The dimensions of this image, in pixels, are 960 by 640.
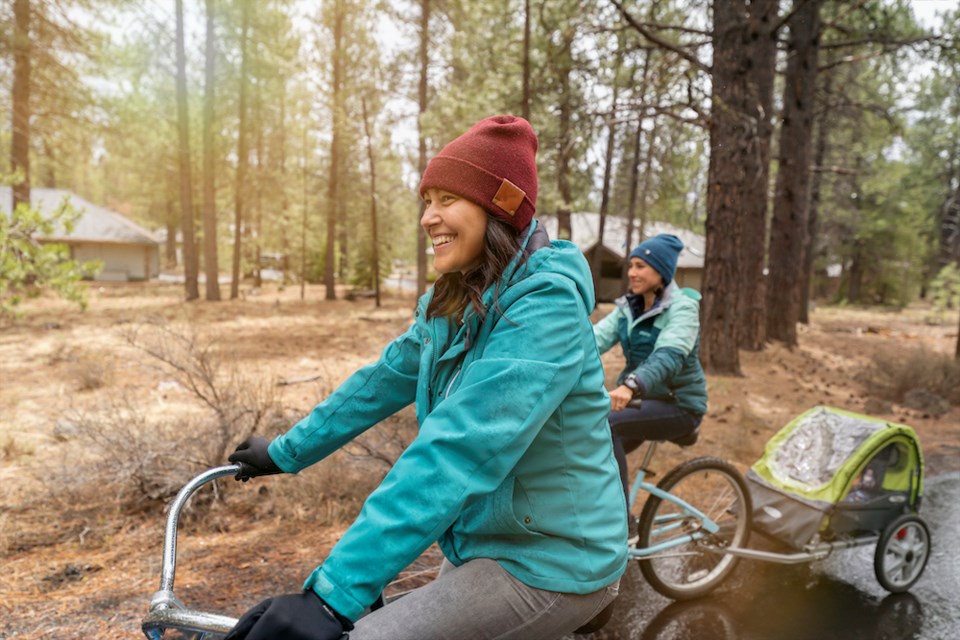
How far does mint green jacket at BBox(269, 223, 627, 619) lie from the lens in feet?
4.77

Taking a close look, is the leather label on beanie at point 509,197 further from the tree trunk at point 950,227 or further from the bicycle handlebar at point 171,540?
the tree trunk at point 950,227

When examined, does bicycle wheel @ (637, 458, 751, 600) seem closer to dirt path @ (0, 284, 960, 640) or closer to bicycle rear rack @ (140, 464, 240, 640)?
dirt path @ (0, 284, 960, 640)

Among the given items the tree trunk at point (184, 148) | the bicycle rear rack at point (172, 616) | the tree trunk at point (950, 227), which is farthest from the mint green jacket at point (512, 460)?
the tree trunk at point (950, 227)

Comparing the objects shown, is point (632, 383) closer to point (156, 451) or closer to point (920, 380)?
point (156, 451)

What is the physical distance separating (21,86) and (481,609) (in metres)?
25.1

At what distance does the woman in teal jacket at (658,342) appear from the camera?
3.95 meters

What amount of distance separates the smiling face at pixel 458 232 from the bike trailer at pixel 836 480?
12.0 feet

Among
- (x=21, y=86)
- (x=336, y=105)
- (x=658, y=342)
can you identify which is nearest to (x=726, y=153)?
(x=658, y=342)

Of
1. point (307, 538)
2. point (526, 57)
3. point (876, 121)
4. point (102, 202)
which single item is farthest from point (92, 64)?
point (102, 202)

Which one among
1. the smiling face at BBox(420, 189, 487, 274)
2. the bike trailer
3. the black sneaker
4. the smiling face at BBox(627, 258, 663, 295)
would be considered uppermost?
the smiling face at BBox(420, 189, 487, 274)

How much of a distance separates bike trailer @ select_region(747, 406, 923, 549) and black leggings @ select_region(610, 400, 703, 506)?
3.16 ft

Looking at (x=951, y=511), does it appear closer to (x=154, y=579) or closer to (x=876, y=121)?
(x=154, y=579)

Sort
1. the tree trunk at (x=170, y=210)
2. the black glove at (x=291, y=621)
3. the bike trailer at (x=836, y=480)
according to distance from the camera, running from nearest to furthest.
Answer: the black glove at (x=291, y=621), the bike trailer at (x=836, y=480), the tree trunk at (x=170, y=210)

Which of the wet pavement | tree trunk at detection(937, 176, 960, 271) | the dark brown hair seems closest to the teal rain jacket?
the wet pavement
